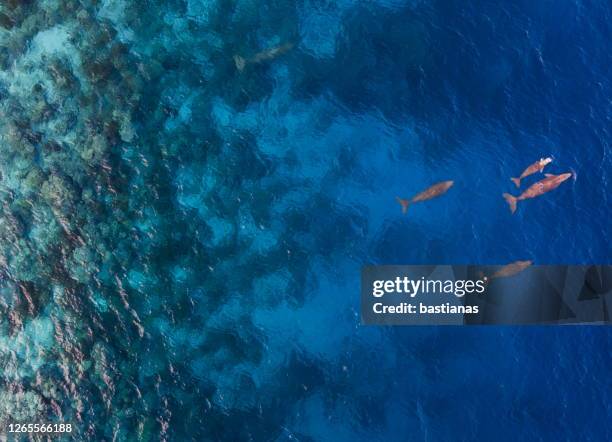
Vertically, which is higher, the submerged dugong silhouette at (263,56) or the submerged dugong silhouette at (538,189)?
the submerged dugong silhouette at (263,56)

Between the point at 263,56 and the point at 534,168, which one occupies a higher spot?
the point at 263,56

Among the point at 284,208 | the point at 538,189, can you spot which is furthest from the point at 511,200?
→ the point at 284,208

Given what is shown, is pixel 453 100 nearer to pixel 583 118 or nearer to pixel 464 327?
pixel 583 118

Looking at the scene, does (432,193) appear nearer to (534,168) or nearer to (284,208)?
(534,168)

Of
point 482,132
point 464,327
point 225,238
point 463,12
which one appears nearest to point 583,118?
point 482,132
